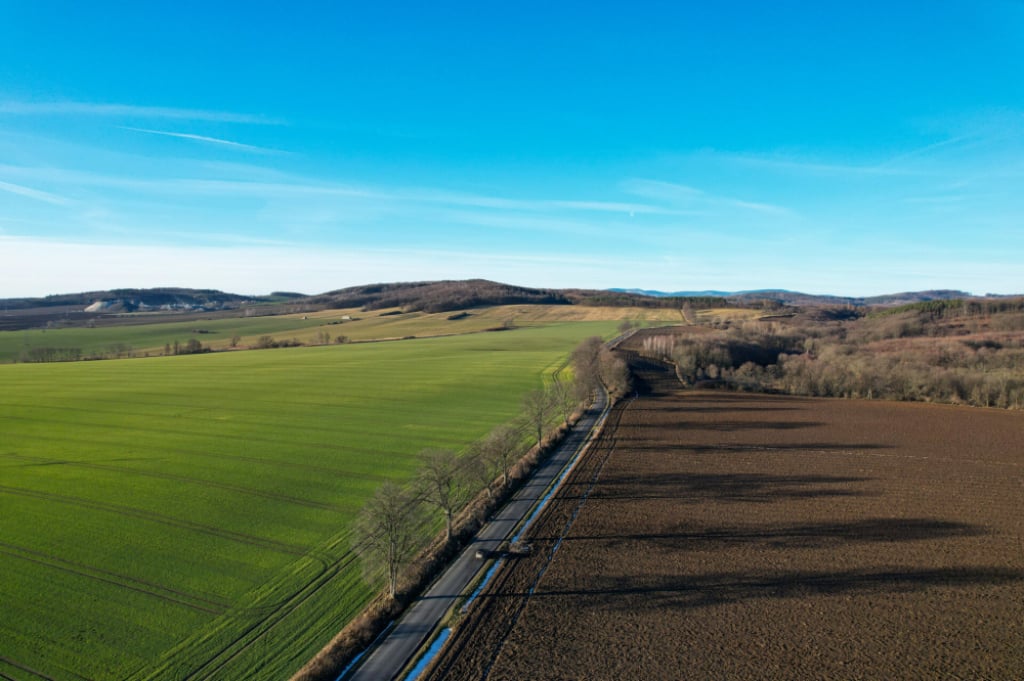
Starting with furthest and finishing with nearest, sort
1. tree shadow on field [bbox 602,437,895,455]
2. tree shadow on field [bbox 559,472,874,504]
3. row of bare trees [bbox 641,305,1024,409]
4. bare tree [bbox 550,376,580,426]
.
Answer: row of bare trees [bbox 641,305,1024,409]
bare tree [bbox 550,376,580,426]
tree shadow on field [bbox 602,437,895,455]
tree shadow on field [bbox 559,472,874,504]

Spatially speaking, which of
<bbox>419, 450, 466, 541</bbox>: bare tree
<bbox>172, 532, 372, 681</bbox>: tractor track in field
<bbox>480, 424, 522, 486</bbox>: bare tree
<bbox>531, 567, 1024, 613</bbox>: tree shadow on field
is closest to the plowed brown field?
<bbox>531, 567, 1024, 613</bbox>: tree shadow on field

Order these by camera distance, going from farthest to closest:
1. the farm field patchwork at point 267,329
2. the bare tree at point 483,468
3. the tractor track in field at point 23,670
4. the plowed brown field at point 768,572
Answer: the farm field patchwork at point 267,329 → the bare tree at point 483,468 → the plowed brown field at point 768,572 → the tractor track in field at point 23,670

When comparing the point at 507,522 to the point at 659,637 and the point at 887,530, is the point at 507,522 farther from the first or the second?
the point at 887,530

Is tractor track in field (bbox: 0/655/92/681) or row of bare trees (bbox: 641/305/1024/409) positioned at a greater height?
row of bare trees (bbox: 641/305/1024/409)

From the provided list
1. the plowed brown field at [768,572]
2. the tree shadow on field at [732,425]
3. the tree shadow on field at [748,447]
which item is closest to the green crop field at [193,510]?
the plowed brown field at [768,572]

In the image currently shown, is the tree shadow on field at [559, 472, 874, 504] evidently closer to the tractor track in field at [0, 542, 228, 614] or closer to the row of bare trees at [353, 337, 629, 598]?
the row of bare trees at [353, 337, 629, 598]

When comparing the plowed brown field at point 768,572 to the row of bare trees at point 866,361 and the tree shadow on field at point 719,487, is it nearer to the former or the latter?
the tree shadow on field at point 719,487
